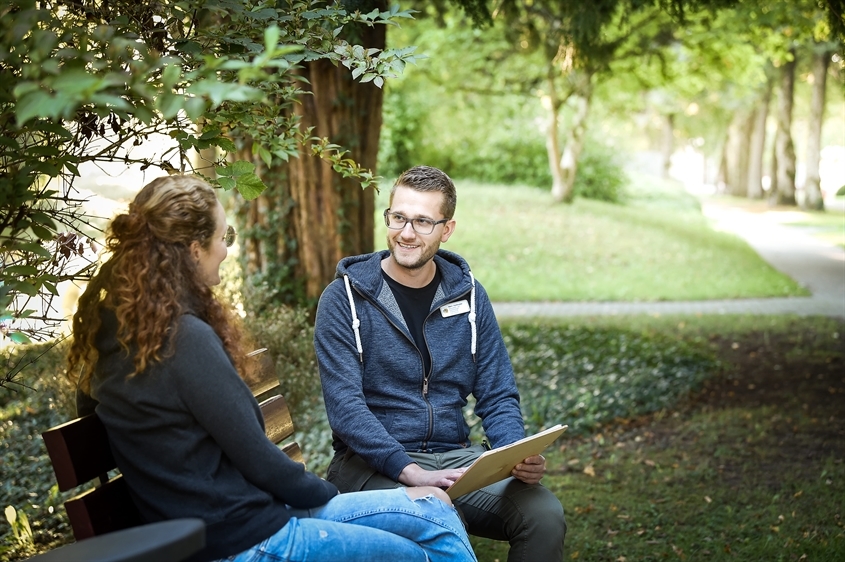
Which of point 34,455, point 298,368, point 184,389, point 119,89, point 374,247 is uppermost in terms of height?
point 119,89

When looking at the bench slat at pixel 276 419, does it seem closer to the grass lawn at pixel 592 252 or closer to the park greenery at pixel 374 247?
the park greenery at pixel 374 247

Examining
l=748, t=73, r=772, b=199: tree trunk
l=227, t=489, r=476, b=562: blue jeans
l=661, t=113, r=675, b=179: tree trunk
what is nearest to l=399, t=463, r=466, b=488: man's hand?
l=227, t=489, r=476, b=562: blue jeans

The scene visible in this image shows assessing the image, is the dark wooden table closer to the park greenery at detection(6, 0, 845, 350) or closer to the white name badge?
the park greenery at detection(6, 0, 845, 350)

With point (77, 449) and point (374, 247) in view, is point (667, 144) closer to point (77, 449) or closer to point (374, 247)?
point (374, 247)

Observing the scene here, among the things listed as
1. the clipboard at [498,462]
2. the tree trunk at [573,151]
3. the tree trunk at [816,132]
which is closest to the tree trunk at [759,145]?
the tree trunk at [816,132]

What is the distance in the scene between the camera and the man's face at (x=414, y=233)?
136 inches

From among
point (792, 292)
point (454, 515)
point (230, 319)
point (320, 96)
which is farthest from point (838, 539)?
point (792, 292)

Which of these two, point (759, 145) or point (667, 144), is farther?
point (667, 144)

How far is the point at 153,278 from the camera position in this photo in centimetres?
241

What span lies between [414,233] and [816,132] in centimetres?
2901

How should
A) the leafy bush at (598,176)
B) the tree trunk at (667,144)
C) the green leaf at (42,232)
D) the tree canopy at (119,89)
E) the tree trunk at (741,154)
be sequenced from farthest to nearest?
the tree trunk at (741,154), the tree trunk at (667,144), the leafy bush at (598,176), the green leaf at (42,232), the tree canopy at (119,89)

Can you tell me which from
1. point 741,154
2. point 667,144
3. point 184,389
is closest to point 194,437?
point 184,389

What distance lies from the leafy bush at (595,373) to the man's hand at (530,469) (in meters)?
3.90

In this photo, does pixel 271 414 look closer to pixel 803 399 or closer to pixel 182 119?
pixel 182 119
